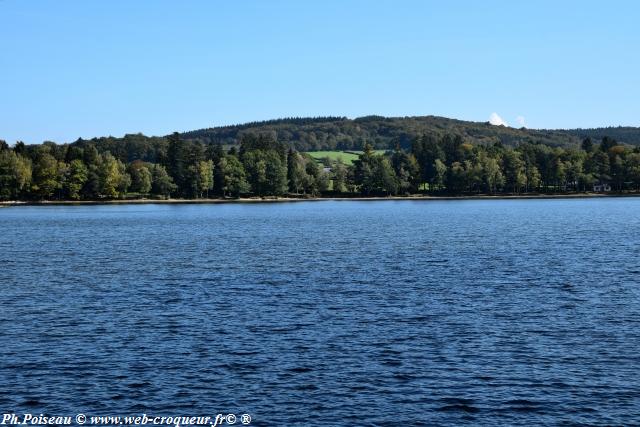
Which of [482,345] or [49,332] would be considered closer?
[482,345]

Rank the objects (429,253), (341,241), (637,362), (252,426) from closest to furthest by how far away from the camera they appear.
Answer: (252,426), (637,362), (429,253), (341,241)

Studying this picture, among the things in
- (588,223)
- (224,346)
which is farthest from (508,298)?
(588,223)

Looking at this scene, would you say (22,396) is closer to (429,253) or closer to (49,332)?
(49,332)

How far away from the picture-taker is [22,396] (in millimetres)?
31172

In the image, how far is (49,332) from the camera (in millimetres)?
42781

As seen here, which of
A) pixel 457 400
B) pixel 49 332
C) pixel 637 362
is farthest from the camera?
pixel 49 332

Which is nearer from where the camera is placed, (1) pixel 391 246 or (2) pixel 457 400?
(2) pixel 457 400

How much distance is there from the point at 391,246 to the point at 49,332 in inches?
2355

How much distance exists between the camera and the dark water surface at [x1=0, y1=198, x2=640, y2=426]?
30.2 m

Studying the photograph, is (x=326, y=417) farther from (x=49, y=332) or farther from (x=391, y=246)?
(x=391, y=246)

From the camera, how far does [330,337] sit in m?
41.4

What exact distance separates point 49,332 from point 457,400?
24.2m

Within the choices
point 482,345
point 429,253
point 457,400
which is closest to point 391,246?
point 429,253

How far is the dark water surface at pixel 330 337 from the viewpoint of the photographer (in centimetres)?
3025
